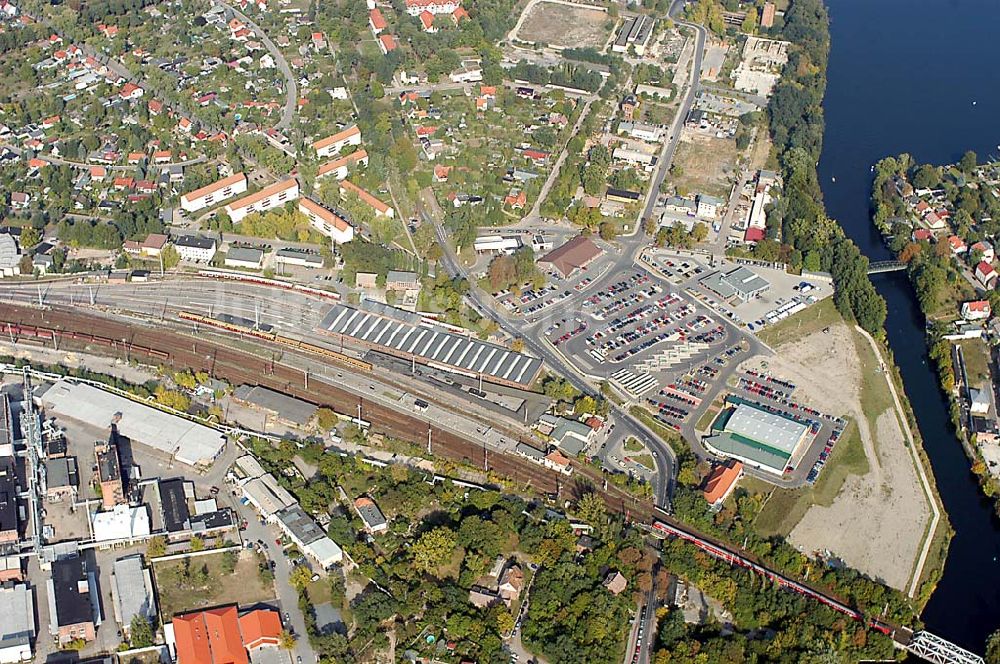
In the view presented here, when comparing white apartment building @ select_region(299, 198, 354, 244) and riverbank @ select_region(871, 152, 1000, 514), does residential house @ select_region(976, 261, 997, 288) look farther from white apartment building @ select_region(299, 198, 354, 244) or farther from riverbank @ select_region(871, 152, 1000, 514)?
white apartment building @ select_region(299, 198, 354, 244)

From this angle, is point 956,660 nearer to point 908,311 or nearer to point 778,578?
point 778,578

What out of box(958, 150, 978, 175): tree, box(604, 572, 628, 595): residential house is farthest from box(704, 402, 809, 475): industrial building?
box(958, 150, 978, 175): tree

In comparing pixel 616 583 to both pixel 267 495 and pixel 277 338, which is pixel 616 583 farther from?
pixel 277 338

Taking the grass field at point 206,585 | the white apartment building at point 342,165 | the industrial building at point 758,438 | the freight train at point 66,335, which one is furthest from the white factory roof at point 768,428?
the white apartment building at point 342,165

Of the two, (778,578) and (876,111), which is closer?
(778,578)

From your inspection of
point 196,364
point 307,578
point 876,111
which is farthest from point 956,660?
point 876,111

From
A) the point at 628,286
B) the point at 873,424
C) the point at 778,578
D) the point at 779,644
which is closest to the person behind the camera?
the point at 779,644

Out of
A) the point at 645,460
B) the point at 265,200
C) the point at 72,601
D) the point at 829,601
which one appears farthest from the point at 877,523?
the point at 265,200
